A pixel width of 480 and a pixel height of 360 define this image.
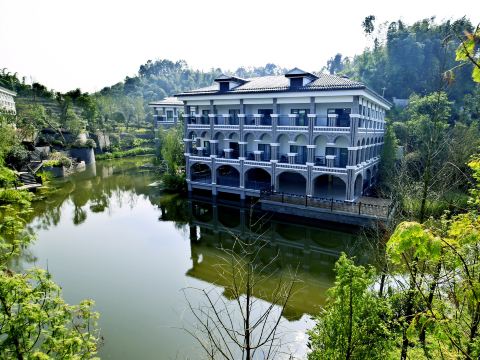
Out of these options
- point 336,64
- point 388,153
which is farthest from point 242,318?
point 336,64

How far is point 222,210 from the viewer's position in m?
23.6

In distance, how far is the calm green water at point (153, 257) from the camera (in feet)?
34.5

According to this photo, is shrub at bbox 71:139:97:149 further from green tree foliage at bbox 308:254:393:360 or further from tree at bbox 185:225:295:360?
green tree foliage at bbox 308:254:393:360

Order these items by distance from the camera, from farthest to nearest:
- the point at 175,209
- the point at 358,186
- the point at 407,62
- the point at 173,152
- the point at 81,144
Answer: the point at 407,62, the point at 81,144, the point at 173,152, the point at 175,209, the point at 358,186

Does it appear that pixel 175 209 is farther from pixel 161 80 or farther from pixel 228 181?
pixel 161 80

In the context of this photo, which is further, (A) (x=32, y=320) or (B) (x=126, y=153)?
(B) (x=126, y=153)

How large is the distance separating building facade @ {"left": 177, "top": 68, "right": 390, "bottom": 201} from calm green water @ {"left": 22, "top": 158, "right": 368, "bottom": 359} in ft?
12.7

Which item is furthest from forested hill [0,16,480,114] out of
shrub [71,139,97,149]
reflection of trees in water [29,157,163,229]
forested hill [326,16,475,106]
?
reflection of trees in water [29,157,163,229]

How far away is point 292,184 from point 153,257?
1445 cm

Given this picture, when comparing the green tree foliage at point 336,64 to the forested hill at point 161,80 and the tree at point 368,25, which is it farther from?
the tree at point 368,25

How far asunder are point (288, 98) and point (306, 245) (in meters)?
10.4

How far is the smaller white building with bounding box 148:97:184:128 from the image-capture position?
49.2 metres

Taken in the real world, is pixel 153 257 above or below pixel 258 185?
below

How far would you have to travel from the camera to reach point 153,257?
15930 mm
